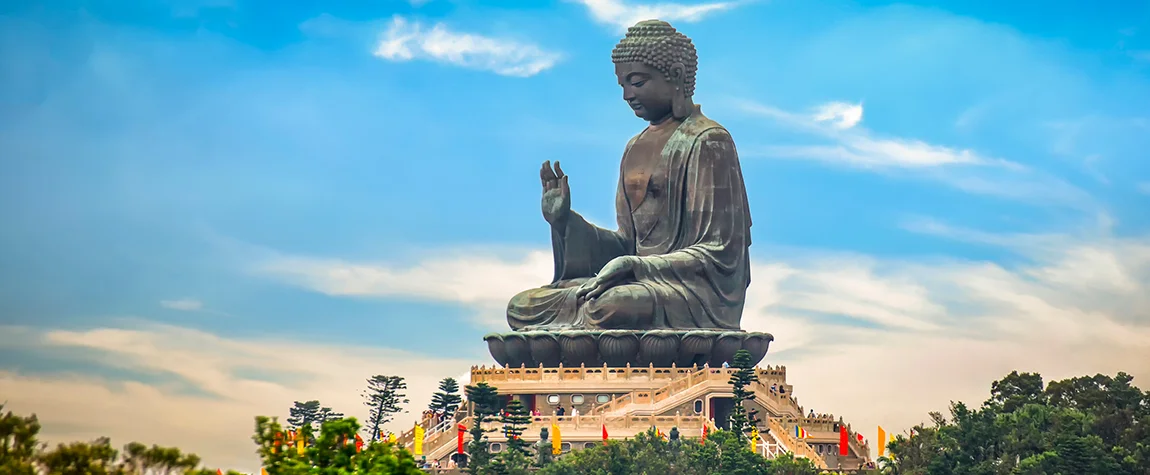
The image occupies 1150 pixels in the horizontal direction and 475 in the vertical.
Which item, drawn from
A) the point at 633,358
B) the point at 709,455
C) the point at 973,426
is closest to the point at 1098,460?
the point at 973,426

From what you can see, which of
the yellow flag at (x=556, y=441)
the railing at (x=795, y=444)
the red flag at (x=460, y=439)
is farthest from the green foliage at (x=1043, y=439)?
the red flag at (x=460, y=439)

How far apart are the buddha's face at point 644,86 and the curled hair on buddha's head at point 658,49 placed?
0.36 feet

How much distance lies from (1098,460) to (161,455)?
14.7 metres

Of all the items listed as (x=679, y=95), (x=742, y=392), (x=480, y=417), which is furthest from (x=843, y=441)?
(x=679, y=95)

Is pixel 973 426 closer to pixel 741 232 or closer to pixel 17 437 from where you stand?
pixel 741 232

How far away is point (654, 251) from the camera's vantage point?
144 ft

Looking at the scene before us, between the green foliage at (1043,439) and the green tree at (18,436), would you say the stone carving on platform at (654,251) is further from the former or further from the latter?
the green tree at (18,436)

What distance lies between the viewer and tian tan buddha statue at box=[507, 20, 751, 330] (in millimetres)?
42469

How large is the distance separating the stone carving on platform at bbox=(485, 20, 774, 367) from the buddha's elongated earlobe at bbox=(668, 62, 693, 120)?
1.0 inches

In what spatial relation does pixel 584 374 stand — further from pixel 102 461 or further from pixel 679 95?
pixel 102 461

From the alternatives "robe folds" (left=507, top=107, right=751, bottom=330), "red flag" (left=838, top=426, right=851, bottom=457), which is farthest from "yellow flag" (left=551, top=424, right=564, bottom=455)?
"red flag" (left=838, top=426, right=851, bottom=457)

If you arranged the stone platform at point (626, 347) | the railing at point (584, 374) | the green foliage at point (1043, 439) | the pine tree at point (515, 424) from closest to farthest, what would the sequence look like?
1. the green foliage at point (1043, 439)
2. the pine tree at point (515, 424)
3. the railing at point (584, 374)
4. the stone platform at point (626, 347)

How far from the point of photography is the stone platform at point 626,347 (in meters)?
41.4

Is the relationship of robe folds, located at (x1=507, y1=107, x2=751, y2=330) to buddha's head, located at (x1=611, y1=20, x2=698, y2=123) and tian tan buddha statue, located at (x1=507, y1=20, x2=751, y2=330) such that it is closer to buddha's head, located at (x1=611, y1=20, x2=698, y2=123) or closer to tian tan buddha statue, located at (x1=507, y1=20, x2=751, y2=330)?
tian tan buddha statue, located at (x1=507, y1=20, x2=751, y2=330)
